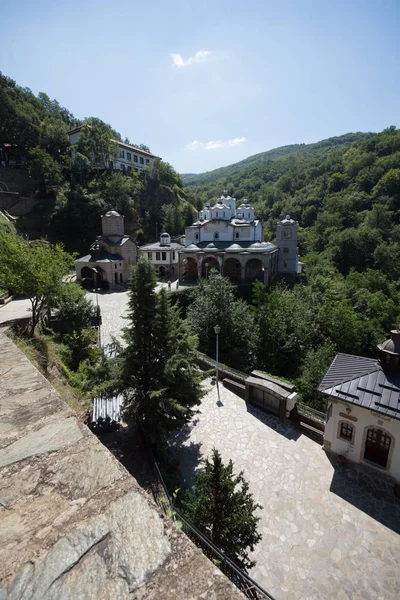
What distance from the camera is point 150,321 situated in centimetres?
888

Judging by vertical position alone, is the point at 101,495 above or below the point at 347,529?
above

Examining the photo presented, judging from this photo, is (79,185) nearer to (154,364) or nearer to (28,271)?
(28,271)

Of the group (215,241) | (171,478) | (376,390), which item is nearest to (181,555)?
(171,478)

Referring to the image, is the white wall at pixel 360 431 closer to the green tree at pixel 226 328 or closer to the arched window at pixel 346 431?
the arched window at pixel 346 431

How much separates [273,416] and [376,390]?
4.19 m

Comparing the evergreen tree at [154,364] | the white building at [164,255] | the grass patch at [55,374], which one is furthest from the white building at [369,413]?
the white building at [164,255]

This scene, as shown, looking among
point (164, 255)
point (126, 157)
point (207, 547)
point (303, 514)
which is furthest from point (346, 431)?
point (126, 157)

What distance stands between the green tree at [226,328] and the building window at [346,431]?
854 centimetres

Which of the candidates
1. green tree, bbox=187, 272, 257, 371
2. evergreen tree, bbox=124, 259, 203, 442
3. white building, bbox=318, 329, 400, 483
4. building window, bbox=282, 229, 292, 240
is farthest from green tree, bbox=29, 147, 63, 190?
Result: white building, bbox=318, 329, 400, 483

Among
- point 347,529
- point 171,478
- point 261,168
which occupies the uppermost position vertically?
point 261,168

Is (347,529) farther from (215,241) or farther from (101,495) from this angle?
(215,241)

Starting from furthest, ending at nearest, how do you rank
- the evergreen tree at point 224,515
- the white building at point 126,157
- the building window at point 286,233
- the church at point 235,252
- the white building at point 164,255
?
the white building at point 126,157
the building window at point 286,233
the white building at point 164,255
the church at point 235,252
the evergreen tree at point 224,515

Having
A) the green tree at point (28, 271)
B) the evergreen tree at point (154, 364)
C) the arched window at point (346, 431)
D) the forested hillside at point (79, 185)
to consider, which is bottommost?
the arched window at point (346, 431)

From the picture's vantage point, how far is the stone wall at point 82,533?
127 centimetres
